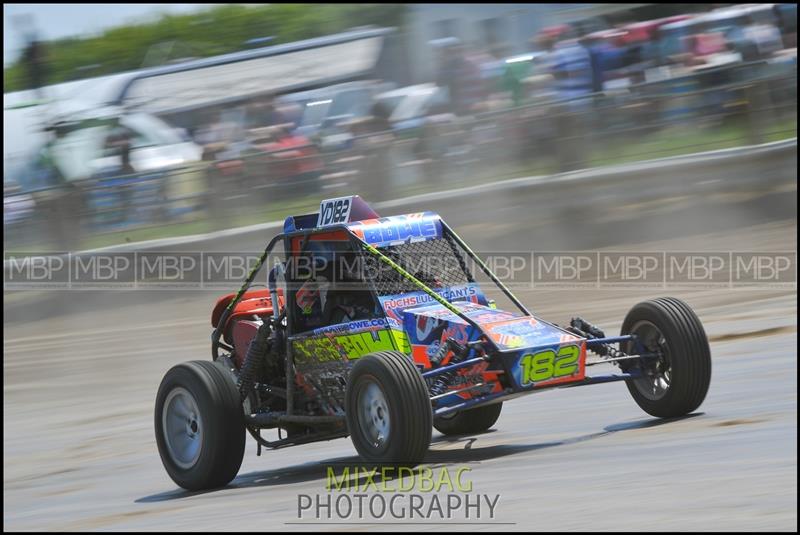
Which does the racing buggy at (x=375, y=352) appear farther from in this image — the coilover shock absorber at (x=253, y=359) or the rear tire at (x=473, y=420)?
the rear tire at (x=473, y=420)

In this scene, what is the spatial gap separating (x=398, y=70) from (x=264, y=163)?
2.11 metres

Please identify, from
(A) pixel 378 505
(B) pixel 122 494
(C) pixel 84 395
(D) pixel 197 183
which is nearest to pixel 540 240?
(D) pixel 197 183

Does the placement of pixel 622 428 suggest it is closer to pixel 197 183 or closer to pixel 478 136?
pixel 478 136

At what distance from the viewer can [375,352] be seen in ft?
19.3

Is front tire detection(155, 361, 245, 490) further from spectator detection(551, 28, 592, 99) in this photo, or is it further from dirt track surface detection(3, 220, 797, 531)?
spectator detection(551, 28, 592, 99)

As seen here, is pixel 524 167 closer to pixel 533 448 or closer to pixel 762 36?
pixel 762 36

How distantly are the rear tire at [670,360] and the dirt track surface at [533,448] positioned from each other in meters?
0.18

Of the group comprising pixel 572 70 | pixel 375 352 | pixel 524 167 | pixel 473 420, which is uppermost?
pixel 572 70

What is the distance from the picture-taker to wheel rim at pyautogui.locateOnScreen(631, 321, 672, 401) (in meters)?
6.57

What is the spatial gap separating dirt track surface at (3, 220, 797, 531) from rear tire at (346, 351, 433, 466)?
347 millimetres

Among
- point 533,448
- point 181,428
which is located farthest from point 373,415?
point 181,428

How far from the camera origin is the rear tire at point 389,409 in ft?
18.1

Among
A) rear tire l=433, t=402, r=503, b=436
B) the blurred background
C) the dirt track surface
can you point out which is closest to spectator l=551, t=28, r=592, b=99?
the blurred background

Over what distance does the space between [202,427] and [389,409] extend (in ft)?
4.44
